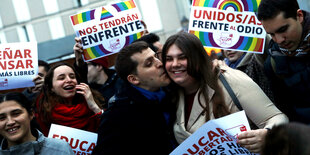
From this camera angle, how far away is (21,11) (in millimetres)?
23734

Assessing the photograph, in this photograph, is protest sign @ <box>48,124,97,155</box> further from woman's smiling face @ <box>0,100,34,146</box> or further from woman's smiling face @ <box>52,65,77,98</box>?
woman's smiling face @ <box>52,65,77,98</box>

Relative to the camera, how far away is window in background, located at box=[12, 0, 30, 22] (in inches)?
922

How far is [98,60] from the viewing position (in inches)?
162

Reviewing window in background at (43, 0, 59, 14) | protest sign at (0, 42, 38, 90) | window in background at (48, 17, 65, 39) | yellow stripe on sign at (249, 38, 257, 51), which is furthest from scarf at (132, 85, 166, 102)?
window in background at (43, 0, 59, 14)

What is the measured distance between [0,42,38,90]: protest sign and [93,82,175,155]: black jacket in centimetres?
171

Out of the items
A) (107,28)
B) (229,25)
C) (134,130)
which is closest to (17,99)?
(134,130)

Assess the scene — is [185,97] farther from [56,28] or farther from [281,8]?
[56,28]

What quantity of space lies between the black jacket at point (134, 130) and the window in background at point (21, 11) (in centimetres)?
2315

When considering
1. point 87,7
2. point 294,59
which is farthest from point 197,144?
point 87,7

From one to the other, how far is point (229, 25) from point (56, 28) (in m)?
21.5

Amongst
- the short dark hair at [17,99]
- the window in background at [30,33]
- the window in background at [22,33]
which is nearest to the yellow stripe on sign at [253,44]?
the short dark hair at [17,99]

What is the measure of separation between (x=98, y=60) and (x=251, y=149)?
8.16 feet

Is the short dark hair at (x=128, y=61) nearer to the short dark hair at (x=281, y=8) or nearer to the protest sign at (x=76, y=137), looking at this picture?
the protest sign at (x=76, y=137)

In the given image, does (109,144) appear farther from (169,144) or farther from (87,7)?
(87,7)
